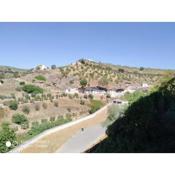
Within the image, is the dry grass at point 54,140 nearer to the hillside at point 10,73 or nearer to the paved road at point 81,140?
the paved road at point 81,140

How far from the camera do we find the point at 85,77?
62281mm

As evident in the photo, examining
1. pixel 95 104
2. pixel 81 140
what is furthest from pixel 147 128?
pixel 95 104

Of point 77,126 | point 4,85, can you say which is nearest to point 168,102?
point 77,126

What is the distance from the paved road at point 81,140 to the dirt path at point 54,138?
0.68 ft

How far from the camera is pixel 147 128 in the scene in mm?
8703

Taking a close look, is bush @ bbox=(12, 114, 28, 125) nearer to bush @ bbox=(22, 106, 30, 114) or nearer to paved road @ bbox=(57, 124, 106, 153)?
bush @ bbox=(22, 106, 30, 114)

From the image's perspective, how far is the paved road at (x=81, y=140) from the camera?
1331cm

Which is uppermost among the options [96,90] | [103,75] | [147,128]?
[103,75]

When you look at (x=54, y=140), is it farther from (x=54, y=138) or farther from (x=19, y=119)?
(x=19, y=119)

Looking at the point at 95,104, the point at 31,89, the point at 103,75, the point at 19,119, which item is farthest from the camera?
the point at 103,75

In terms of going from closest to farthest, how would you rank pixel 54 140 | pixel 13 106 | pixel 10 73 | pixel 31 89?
pixel 54 140 < pixel 13 106 < pixel 31 89 < pixel 10 73

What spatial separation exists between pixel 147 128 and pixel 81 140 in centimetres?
674

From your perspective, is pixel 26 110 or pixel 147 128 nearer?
pixel 147 128

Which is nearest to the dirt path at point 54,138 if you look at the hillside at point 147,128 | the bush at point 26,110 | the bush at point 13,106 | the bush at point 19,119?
the hillside at point 147,128
